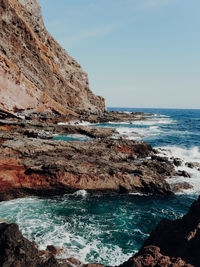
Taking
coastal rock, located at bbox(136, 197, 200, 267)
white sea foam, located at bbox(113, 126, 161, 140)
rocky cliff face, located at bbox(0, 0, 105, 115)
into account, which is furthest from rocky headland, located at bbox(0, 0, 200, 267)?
white sea foam, located at bbox(113, 126, 161, 140)

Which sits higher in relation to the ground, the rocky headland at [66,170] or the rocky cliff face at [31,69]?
the rocky cliff face at [31,69]

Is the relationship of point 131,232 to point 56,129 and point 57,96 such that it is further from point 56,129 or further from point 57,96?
point 57,96

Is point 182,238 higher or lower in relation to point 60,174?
higher

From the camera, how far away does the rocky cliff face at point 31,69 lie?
42.3 m

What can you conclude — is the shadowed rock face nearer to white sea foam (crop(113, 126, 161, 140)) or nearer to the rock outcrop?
the rock outcrop

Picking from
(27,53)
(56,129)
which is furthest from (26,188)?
(27,53)

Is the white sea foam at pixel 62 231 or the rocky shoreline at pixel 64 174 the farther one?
the rocky shoreline at pixel 64 174

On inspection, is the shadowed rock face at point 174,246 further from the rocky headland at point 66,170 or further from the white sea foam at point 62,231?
the white sea foam at point 62,231

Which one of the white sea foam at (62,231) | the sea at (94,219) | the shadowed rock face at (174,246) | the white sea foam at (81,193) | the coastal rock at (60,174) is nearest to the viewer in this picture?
A: the shadowed rock face at (174,246)

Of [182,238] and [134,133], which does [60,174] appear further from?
[134,133]

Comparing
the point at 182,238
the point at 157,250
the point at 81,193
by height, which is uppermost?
the point at 182,238

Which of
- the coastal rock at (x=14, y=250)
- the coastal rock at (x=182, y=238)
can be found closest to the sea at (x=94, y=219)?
the coastal rock at (x=182, y=238)

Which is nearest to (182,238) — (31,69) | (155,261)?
(155,261)

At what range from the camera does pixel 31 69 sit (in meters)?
57.8
